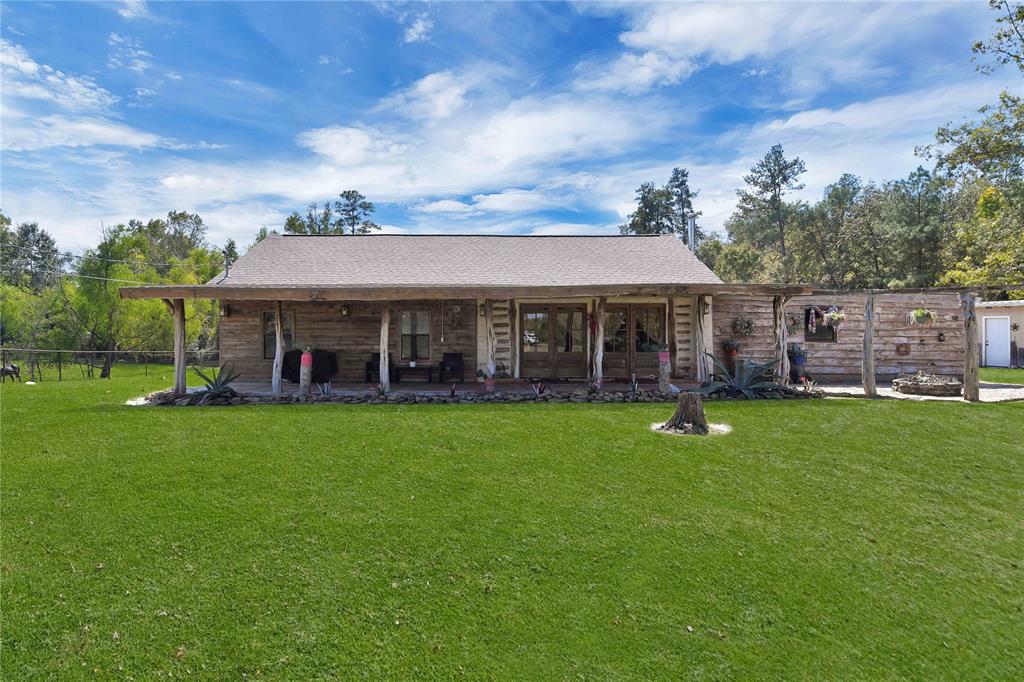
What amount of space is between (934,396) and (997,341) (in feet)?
35.1

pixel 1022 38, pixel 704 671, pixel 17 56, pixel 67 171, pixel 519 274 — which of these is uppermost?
pixel 1022 38

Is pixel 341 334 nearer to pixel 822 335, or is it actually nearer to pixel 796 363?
pixel 796 363

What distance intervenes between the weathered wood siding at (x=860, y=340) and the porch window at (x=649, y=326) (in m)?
1.34

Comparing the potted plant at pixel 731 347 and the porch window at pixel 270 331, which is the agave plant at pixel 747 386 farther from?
the porch window at pixel 270 331

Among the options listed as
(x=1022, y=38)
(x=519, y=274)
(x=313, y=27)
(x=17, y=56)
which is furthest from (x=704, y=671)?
(x=1022, y=38)

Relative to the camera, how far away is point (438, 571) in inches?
129

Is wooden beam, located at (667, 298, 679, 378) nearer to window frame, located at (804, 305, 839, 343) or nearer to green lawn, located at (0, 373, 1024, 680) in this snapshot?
window frame, located at (804, 305, 839, 343)

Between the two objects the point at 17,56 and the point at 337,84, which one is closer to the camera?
the point at 17,56

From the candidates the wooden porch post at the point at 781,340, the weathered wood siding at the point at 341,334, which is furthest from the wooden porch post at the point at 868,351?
the weathered wood siding at the point at 341,334

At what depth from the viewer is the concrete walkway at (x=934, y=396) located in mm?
9549

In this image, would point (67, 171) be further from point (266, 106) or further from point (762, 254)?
point (762, 254)

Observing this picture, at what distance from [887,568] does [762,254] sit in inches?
1574

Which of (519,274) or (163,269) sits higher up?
(163,269)

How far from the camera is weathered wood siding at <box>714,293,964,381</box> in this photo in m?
12.1
